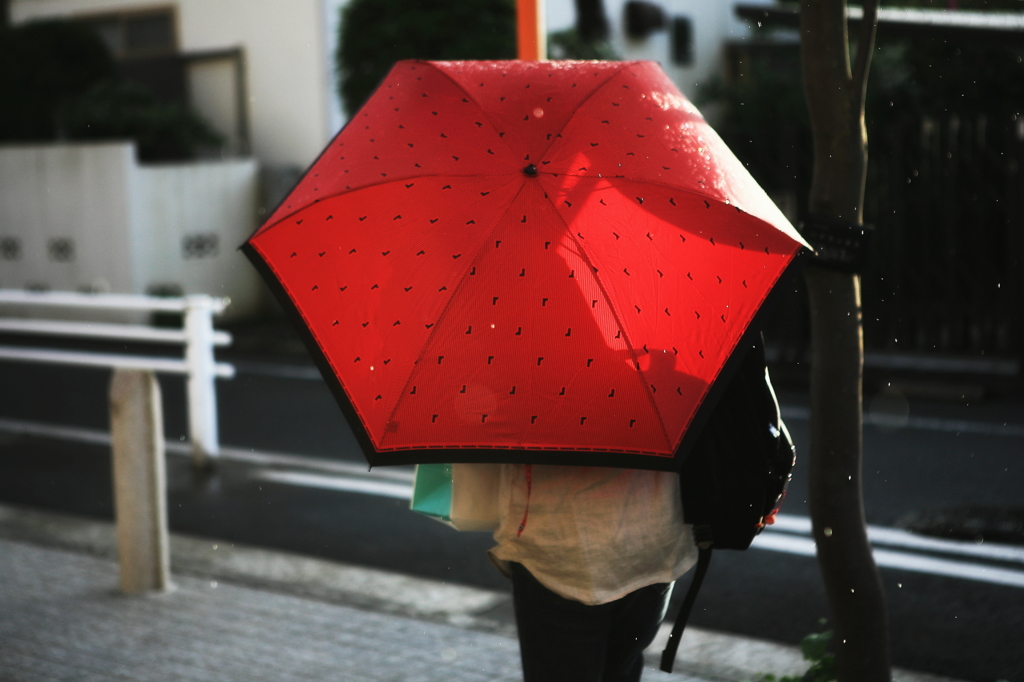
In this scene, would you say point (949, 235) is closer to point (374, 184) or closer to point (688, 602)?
point (688, 602)

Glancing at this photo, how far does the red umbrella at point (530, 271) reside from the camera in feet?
6.97

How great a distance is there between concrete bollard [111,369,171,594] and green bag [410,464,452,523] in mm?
2660

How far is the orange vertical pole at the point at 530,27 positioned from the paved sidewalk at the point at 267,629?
225 centimetres

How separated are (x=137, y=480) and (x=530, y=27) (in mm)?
2582

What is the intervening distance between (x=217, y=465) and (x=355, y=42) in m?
8.50

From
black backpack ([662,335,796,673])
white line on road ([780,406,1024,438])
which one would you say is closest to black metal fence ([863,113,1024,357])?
white line on road ([780,406,1024,438])

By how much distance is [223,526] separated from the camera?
6.18 meters

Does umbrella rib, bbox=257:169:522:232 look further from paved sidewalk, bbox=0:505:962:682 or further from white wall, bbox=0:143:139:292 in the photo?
white wall, bbox=0:143:139:292

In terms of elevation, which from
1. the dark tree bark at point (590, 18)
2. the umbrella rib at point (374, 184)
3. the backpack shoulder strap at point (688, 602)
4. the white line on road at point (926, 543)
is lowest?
the white line on road at point (926, 543)

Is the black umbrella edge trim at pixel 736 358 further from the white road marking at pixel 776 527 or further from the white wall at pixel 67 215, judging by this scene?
the white wall at pixel 67 215

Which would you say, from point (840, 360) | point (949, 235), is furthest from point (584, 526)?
point (949, 235)

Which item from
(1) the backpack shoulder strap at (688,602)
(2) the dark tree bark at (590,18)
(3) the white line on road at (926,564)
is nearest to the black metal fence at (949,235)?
(3) the white line on road at (926,564)

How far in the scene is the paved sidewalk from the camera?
3969 millimetres

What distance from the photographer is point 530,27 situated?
4.08 metres
